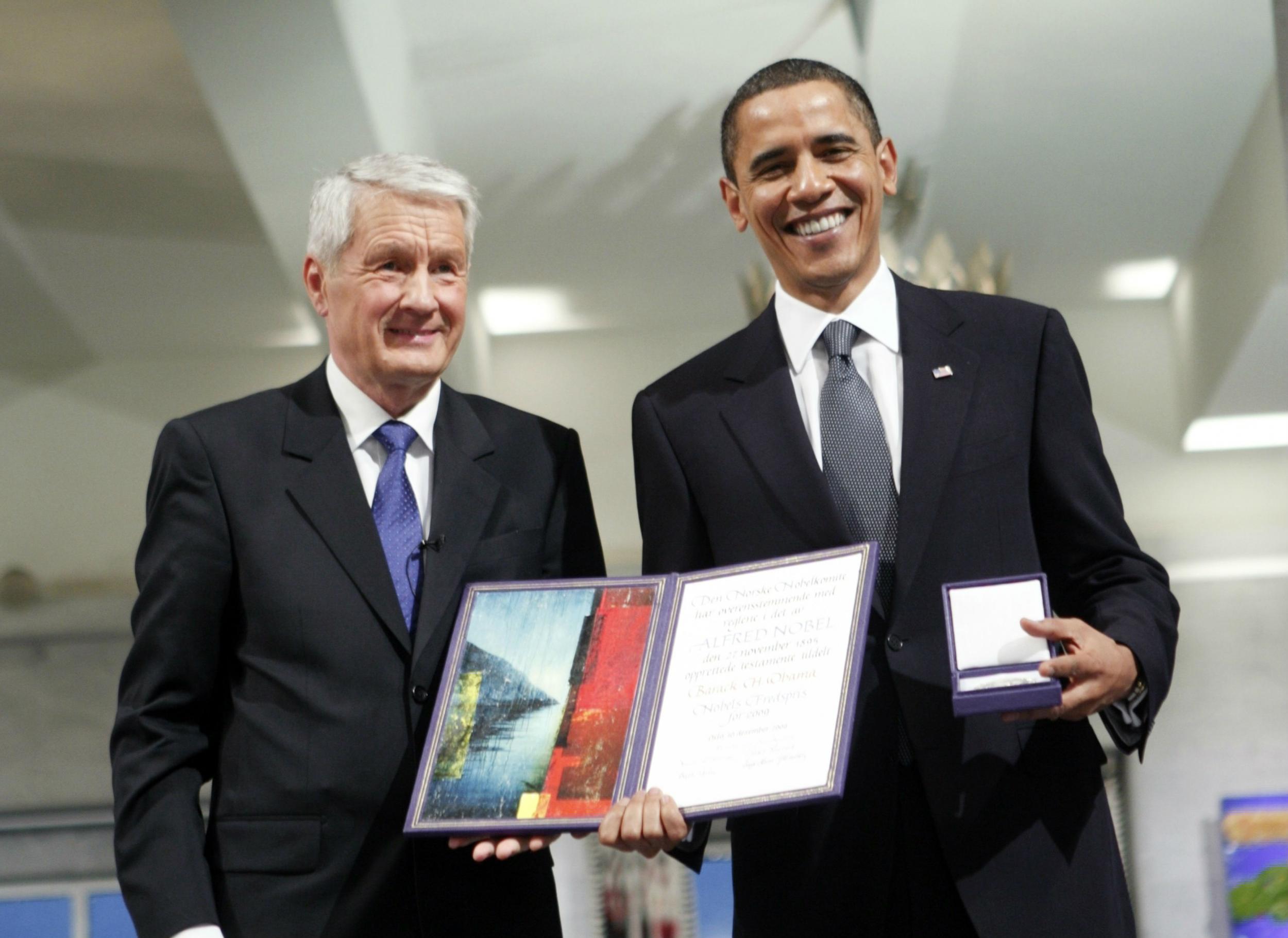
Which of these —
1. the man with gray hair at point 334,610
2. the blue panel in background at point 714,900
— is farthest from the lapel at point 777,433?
the blue panel in background at point 714,900

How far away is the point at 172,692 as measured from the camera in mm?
1769

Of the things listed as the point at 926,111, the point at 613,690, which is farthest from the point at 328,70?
the point at 613,690

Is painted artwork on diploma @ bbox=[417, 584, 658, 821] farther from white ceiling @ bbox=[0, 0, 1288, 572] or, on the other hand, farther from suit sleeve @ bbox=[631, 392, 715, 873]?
white ceiling @ bbox=[0, 0, 1288, 572]

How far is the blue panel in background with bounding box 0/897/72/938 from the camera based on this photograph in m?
4.83

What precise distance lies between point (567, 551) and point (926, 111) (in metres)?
3.27

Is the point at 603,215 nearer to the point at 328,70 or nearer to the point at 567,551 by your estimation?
the point at 328,70

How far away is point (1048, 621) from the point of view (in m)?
1.46

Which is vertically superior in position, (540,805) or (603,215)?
(603,215)

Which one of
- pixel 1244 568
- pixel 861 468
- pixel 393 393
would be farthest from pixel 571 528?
pixel 1244 568

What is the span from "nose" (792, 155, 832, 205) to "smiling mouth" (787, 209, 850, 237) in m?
0.02

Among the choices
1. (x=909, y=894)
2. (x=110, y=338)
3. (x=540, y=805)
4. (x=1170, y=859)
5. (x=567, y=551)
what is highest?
(x=110, y=338)

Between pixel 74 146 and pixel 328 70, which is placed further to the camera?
pixel 74 146

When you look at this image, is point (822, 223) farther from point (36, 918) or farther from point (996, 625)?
point (36, 918)

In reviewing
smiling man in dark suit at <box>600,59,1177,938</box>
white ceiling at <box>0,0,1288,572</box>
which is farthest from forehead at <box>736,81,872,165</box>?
white ceiling at <box>0,0,1288,572</box>
